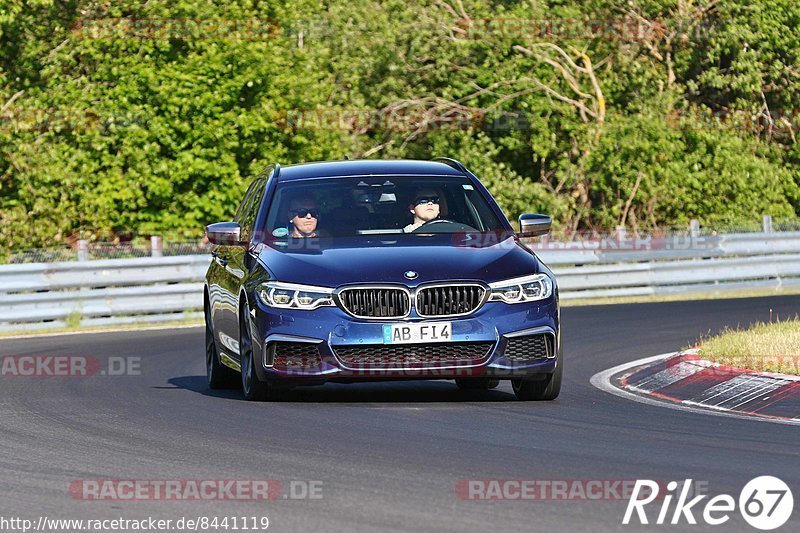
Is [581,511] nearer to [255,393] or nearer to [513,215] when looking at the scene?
[255,393]

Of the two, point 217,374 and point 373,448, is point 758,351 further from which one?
point 373,448

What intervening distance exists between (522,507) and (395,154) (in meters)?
31.6

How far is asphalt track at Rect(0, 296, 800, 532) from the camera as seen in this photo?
6918mm

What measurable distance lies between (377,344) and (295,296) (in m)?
0.64

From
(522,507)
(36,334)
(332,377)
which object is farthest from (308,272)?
(36,334)

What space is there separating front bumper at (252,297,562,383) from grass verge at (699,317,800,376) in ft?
6.49

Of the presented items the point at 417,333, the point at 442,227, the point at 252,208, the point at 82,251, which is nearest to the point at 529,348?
the point at 417,333

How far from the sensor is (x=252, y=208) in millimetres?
13055

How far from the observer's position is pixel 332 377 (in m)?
10.9

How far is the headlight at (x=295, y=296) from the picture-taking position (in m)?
10.9

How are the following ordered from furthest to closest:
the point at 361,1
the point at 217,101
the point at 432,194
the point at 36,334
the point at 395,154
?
the point at 361,1 → the point at 395,154 → the point at 217,101 → the point at 36,334 → the point at 432,194

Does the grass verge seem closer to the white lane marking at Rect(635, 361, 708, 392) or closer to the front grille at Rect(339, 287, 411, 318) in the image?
the white lane marking at Rect(635, 361, 708, 392)

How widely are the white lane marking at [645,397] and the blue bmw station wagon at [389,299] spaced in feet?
2.44

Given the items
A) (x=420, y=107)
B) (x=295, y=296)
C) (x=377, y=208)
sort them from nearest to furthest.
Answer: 1. (x=295, y=296)
2. (x=377, y=208)
3. (x=420, y=107)
